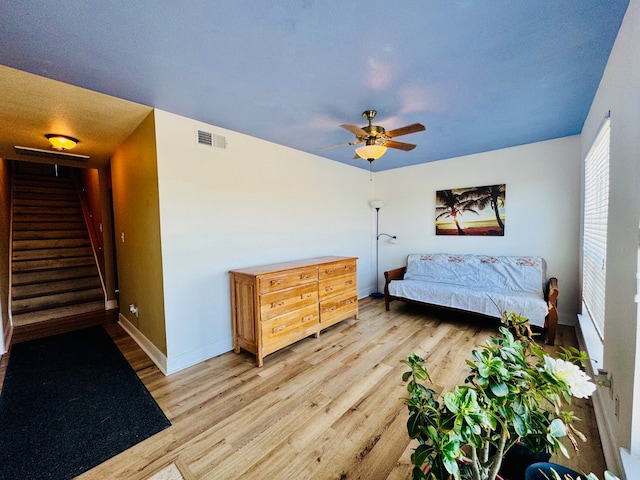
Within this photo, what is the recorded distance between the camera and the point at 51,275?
14.6ft

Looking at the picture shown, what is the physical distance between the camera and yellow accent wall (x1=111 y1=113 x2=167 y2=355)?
2.48 m

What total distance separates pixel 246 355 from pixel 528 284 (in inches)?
141

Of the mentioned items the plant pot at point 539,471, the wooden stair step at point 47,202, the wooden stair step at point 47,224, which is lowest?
the plant pot at point 539,471

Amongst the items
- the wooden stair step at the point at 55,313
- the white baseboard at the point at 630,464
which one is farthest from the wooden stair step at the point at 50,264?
the white baseboard at the point at 630,464

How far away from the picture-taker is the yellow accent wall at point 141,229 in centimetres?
248

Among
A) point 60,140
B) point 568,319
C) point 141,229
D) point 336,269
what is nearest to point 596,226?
point 568,319

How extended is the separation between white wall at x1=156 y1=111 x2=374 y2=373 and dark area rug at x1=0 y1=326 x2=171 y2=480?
0.50 meters

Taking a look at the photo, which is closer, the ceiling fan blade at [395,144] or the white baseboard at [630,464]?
the white baseboard at [630,464]

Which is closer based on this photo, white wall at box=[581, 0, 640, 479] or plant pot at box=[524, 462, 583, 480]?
plant pot at box=[524, 462, 583, 480]

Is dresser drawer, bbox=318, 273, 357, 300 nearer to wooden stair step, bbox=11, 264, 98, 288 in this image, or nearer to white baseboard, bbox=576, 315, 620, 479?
white baseboard, bbox=576, 315, 620, 479

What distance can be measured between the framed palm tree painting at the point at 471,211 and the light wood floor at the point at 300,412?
1.60 m

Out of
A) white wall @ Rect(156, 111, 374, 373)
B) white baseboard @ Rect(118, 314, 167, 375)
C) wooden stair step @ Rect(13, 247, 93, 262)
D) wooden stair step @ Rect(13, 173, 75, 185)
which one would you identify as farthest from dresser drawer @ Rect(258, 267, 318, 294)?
wooden stair step @ Rect(13, 173, 75, 185)

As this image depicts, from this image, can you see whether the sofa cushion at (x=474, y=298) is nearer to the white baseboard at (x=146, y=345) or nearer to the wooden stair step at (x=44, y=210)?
the white baseboard at (x=146, y=345)

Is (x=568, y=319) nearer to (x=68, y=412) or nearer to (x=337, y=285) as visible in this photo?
(x=337, y=285)
